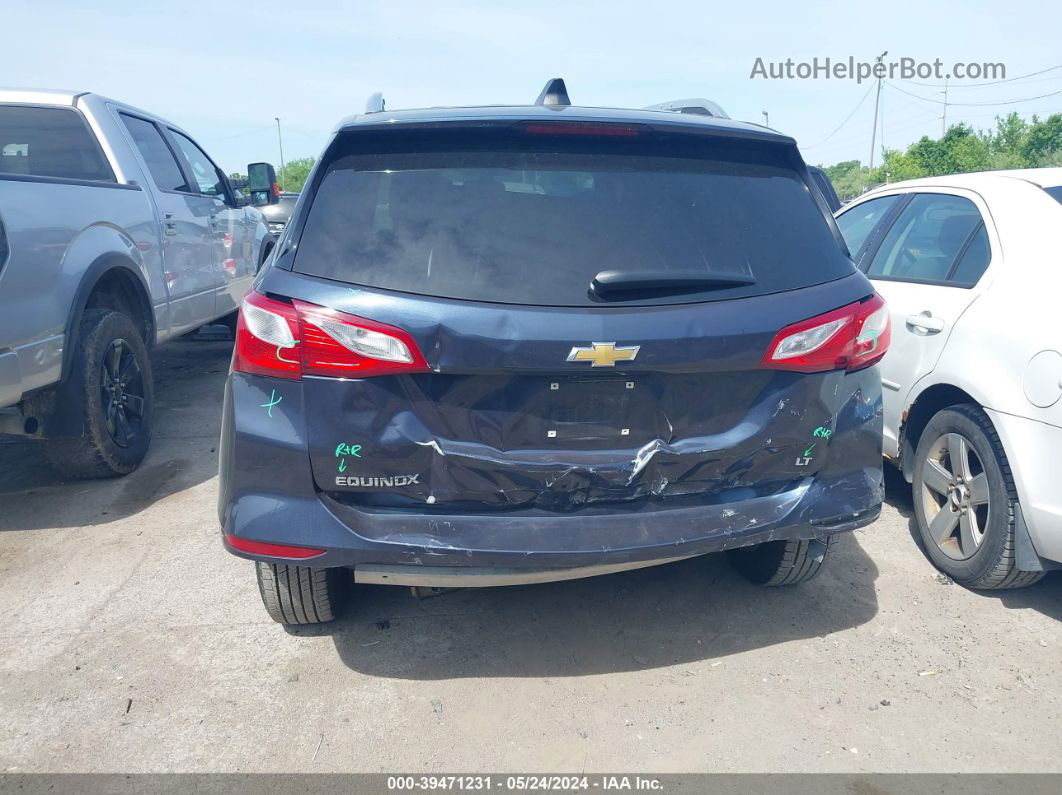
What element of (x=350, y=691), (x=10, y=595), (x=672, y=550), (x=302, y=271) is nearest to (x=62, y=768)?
(x=350, y=691)

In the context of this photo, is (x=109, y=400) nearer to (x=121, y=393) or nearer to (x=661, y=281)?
(x=121, y=393)

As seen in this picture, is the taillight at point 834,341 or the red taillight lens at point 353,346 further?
the taillight at point 834,341

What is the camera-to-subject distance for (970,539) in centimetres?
333

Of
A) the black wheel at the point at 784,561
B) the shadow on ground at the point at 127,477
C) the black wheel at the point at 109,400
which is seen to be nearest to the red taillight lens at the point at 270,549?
the black wheel at the point at 784,561

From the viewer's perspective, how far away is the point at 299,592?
281cm

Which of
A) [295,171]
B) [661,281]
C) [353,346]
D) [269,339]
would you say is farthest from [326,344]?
[295,171]

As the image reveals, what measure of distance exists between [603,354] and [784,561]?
4.32 feet

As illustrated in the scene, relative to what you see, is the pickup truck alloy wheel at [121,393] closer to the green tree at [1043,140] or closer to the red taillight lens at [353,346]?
the red taillight lens at [353,346]

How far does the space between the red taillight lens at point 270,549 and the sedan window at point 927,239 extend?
3092mm

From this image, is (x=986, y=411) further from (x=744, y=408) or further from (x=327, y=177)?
(x=327, y=177)

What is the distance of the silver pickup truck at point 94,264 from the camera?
146 inches

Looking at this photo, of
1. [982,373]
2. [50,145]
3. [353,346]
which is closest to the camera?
[353,346]

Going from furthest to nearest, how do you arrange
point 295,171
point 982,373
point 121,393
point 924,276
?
point 295,171 → point 121,393 → point 924,276 → point 982,373

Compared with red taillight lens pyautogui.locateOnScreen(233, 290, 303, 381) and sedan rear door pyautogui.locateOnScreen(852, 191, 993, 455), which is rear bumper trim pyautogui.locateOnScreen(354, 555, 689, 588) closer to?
red taillight lens pyautogui.locateOnScreen(233, 290, 303, 381)
